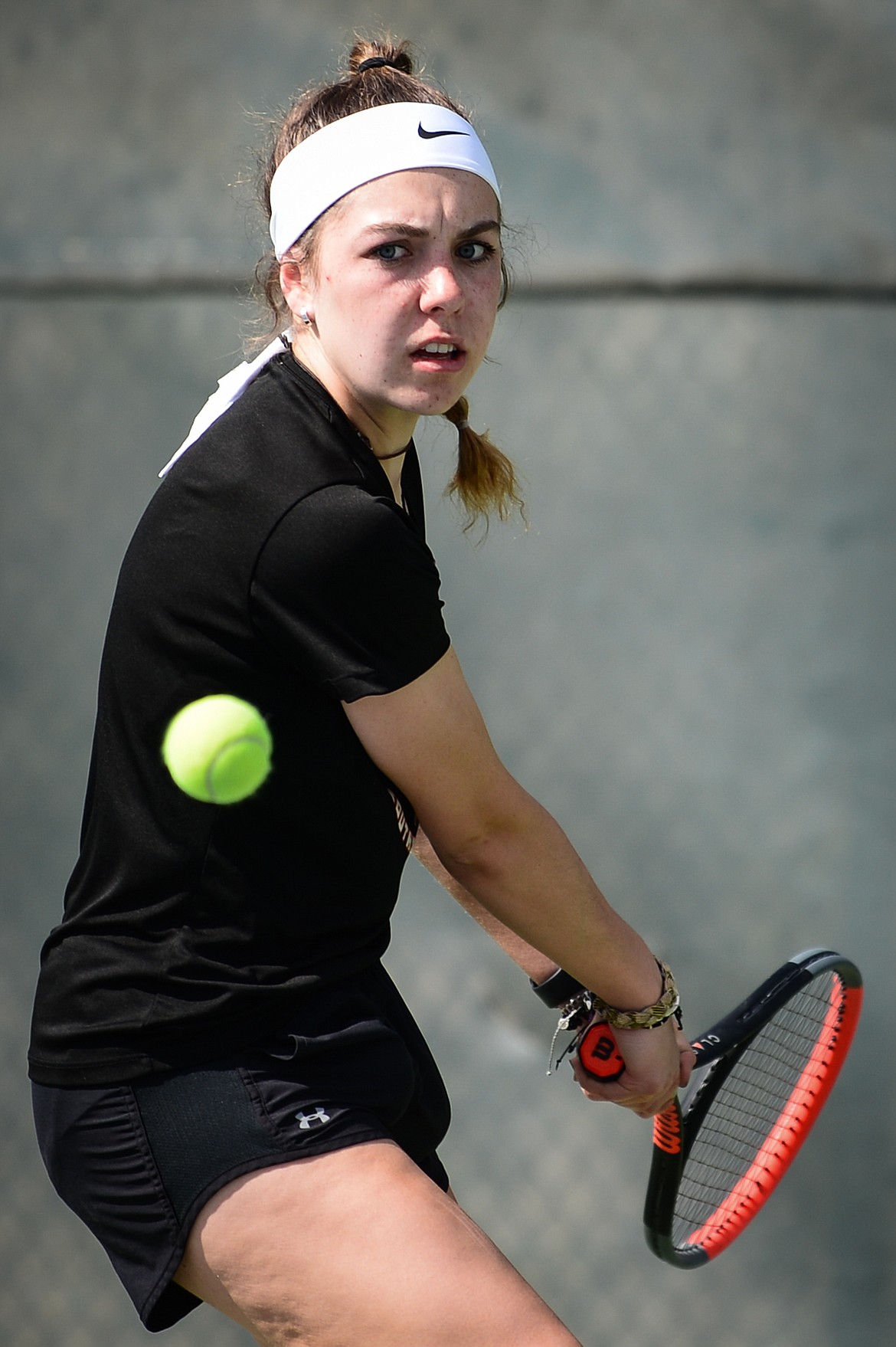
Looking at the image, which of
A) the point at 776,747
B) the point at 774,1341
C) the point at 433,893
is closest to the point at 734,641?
the point at 776,747

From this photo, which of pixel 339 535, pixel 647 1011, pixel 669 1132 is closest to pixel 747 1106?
pixel 669 1132

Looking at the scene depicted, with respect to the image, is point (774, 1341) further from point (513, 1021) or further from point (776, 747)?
point (776, 747)

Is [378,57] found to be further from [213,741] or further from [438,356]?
[213,741]

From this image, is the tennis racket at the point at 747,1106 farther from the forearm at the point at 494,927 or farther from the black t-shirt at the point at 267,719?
the black t-shirt at the point at 267,719

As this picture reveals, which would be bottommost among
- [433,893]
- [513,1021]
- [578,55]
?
[513,1021]

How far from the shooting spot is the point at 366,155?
1699 millimetres

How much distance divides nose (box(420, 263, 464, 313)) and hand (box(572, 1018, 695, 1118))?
2.79ft

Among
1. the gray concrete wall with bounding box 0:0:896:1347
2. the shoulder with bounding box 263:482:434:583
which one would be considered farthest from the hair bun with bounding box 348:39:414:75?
the gray concrete wall with bounding box 0:0:896:1347

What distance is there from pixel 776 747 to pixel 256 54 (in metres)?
1.99

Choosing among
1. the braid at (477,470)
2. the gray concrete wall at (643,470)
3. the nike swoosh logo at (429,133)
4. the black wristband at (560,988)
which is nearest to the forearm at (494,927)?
the black wristband at (560,988)

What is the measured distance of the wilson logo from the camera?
208 cm

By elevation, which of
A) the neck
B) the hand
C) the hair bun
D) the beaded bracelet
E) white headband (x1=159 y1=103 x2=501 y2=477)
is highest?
the hair bun

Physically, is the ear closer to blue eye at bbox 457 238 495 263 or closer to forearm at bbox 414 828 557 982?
blue eye at bbox 457 238 495 263

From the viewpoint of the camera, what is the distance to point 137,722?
156 centimetres
